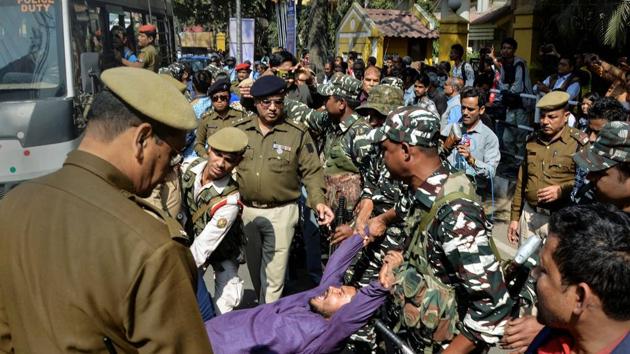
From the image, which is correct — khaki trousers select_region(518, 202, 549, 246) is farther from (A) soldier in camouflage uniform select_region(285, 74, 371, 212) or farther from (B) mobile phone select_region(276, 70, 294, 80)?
(B) mobile phone select_region(276, 70, 294, 80)

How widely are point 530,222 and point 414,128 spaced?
251cm

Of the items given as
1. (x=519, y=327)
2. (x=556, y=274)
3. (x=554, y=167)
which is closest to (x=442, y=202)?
(x=519, y=327)

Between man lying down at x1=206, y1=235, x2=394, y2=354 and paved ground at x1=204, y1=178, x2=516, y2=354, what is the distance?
164cm

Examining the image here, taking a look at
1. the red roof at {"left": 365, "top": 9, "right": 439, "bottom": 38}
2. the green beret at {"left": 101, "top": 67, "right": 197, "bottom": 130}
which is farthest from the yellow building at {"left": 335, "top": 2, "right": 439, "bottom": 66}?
the green beret at {"left": 101, "top": 67, "right": 197, "bottom": 130}

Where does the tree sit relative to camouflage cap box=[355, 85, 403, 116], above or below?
above

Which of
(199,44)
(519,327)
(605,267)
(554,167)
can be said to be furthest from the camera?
(199,44)

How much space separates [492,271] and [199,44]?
46.0 m

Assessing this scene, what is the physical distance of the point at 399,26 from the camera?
25.2 metres

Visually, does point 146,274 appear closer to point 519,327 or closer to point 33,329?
point 33,329

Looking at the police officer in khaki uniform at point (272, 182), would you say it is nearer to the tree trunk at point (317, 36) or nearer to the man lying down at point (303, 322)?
the man lying down at point (303, 322)

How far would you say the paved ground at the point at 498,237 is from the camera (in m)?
5.16

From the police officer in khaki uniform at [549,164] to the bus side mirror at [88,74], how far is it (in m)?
4.84

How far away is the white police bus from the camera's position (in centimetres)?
632

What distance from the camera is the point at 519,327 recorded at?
7.45 feet
